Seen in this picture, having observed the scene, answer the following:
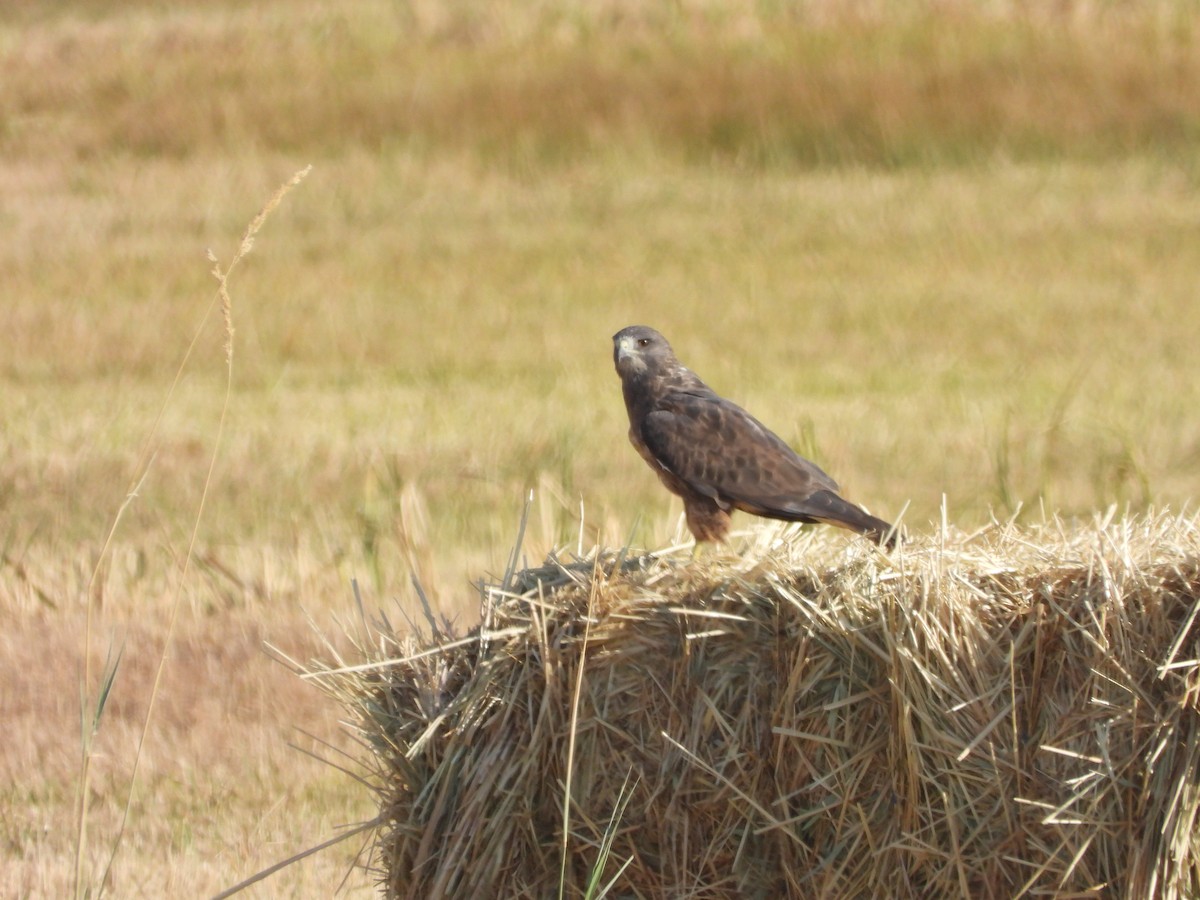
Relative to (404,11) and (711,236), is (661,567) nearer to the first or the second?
(711,236)

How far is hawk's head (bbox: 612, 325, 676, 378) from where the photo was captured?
4.48 meters

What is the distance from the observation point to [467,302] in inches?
431

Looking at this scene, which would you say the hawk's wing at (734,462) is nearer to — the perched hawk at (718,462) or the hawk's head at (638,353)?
the perched hawk at (718,462)

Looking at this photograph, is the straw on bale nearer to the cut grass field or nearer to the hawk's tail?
the hawk's tail

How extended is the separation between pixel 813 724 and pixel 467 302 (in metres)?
8.14

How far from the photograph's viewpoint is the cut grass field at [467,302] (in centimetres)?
516

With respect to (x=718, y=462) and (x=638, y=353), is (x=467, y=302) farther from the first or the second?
(x=718, y=462)

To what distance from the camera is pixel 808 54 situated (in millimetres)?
13398

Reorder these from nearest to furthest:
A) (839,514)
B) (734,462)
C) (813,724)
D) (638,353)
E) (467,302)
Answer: (813,724) < (839,514) < (734,462) < (638,353) < (467,302)

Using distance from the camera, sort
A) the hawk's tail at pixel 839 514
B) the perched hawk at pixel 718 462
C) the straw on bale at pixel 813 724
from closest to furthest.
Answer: the straw on bale at pixel 813 724 < the hawk's tail at pixel 839 514 < the perched hawk at pixel 718 462

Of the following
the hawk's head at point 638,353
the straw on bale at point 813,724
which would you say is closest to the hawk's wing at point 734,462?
the hawk's head at point 638,353

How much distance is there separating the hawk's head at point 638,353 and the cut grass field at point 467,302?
2.20ft

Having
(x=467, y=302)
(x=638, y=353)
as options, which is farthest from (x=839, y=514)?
(x=467, y=302)

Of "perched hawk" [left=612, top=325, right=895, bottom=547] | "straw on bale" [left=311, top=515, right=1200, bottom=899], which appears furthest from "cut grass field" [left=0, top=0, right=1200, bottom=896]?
"straw on bale" [left=311, top=515, right=1200, bottom=899]
